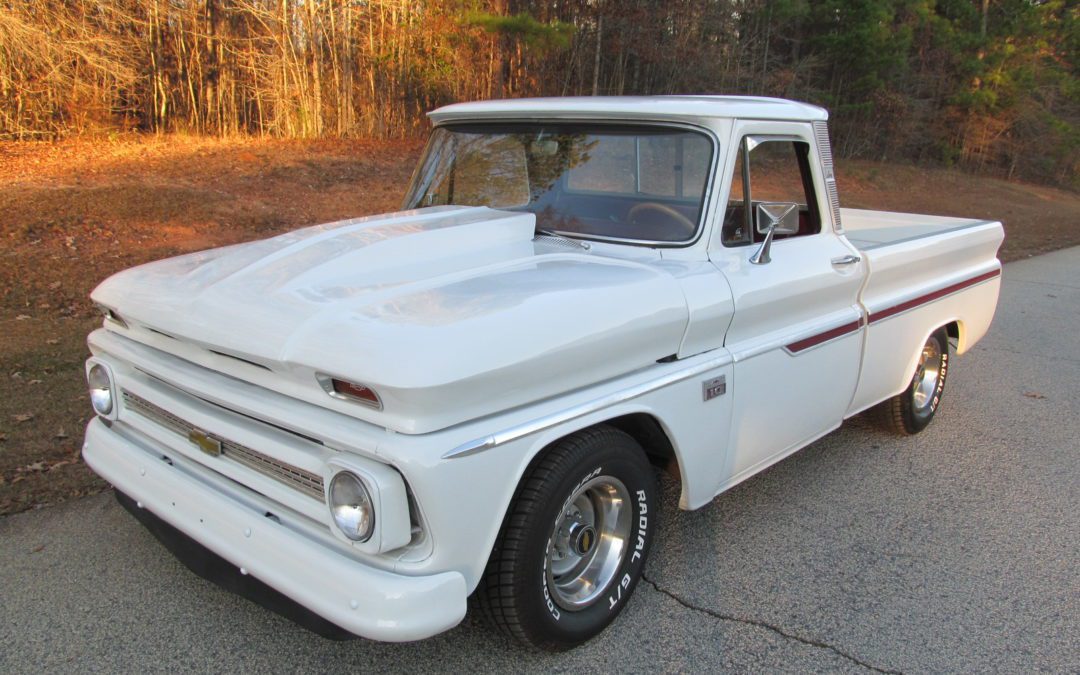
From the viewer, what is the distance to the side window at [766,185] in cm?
339

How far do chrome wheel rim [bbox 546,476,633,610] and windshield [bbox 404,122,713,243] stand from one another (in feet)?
3.60

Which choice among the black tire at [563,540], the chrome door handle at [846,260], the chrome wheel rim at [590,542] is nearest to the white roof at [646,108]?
the chrome door handle at [846,260]

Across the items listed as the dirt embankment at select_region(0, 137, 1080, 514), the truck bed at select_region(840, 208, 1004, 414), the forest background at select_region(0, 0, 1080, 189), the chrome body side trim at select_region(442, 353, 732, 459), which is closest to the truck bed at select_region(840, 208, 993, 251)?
the truck bed at select_region(840, 208, 1004, 414)

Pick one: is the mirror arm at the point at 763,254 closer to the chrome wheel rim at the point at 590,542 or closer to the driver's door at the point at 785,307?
the driver's door at the point at 785,307

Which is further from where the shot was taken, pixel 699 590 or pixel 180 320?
pixel 699 590

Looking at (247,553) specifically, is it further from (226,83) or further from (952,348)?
(226,83)

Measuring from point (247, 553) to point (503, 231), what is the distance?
1635 millimetres

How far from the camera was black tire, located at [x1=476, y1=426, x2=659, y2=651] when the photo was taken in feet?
8.07

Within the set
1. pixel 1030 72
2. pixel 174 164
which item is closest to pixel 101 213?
pixel 174 164

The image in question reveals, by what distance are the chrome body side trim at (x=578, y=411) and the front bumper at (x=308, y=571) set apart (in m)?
0.36

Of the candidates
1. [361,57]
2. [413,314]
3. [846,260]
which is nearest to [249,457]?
[413,314]

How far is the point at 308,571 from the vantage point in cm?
222

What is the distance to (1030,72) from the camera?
1178 inches

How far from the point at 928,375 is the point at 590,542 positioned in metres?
3.16
